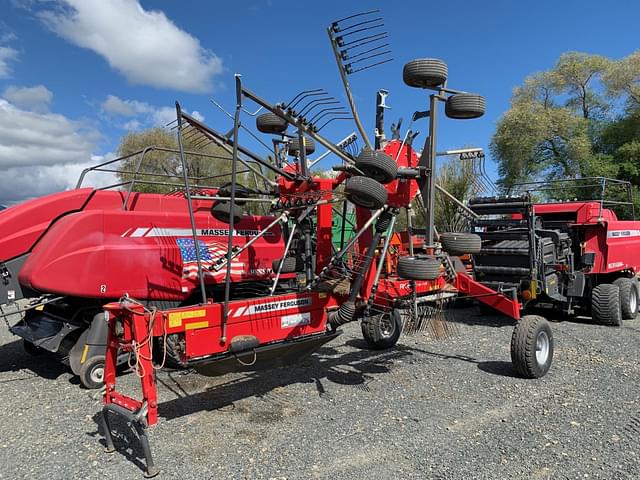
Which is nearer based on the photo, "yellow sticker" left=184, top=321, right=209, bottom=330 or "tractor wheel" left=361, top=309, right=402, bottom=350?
"yellow sticker" left=184, top=321, right=209, bottom=330

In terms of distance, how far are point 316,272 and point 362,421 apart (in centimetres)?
167

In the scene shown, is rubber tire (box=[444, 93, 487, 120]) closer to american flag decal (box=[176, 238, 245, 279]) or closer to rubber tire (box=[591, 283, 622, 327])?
american flag decal (box=[176, 238, 245, 279])

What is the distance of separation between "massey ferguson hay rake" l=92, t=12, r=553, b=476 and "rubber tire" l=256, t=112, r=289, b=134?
11 millimetres

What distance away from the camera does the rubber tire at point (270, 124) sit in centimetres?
557

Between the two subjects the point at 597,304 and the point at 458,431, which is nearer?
the point at 458,431

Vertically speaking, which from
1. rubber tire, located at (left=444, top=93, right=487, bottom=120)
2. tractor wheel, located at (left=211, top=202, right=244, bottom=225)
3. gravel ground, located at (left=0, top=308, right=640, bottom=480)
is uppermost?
rubber tire, located at (left=444, top=93, right=487, bottom=120)

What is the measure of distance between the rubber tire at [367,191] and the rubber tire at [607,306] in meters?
6.43

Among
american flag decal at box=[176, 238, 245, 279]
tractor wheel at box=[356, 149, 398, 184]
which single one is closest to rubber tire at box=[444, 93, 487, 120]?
tractor wheel at box=[356, 149, 398, 184]

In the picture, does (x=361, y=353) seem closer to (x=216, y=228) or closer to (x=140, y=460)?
(x=216, y=228)

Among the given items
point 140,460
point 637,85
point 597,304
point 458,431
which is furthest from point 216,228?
point 637,85

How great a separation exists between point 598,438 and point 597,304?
5.31 metres

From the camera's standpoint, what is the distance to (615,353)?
6.80 m

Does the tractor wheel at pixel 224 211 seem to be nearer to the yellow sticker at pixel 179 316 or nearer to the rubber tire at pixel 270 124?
the rubber tire at pixel 270 124

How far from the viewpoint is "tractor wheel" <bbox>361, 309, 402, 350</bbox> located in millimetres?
6858
